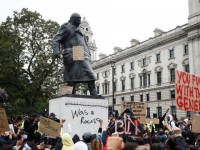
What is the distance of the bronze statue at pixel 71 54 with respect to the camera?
9.40 meters

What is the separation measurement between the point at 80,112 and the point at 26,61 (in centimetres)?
2113

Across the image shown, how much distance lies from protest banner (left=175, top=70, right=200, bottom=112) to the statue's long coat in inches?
103

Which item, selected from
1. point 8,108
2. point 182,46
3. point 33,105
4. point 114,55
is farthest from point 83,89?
point 114,55

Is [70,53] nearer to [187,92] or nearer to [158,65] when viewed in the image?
[187,92]

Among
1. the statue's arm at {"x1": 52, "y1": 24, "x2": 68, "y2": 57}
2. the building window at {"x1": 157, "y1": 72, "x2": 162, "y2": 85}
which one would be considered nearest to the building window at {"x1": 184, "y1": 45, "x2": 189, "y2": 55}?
the building window at {"x1": 157, "y1": 72, "x2": 162, "y2": 85}

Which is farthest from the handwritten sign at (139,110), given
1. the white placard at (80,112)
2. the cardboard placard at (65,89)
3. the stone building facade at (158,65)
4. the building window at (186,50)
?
the building window at (186,50)

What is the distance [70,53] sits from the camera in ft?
31.0

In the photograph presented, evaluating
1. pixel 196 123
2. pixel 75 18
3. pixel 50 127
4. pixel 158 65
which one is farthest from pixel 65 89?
pixel 158 65

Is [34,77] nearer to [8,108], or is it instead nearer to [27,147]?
[8,108]

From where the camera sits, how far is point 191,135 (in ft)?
26.6

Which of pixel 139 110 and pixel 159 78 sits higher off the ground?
Result: pixel 159 78

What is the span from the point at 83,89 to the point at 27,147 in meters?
25.5

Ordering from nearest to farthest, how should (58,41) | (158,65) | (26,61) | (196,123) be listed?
1. (196,123)
2. (58,41)
3. (26,61)
4. (158,65)

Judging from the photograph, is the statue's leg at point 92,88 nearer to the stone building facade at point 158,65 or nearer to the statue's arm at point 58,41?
the statue's arm at point 58,41
